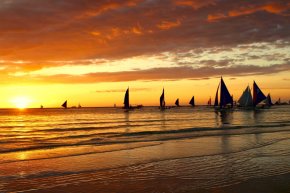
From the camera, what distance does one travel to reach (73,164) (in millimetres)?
16016

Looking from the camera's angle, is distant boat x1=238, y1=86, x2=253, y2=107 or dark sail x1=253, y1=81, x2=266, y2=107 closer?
dark sail x1=253, y1=81, x2=266, y2=107

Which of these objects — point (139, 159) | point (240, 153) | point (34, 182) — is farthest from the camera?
point (240, 153)

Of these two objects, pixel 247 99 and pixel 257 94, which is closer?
pixel 257 94

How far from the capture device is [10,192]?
10898mm

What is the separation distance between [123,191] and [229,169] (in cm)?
537

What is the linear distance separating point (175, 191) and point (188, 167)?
4.09 m

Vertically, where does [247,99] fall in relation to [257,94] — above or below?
below

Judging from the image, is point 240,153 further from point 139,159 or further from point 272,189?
point 272,189

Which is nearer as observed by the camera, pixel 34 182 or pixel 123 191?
pixel 123 191

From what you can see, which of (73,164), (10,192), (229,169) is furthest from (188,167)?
(10,192)

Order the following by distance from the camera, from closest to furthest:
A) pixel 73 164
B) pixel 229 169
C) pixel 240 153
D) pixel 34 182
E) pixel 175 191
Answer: pixel 175 191 → pixel 34 182 → pixel 229 169 → pixel 73 164 → pixel 240 153

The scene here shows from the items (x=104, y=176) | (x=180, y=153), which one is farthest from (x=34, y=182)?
(x=180, y=153)

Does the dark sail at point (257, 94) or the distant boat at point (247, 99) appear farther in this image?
the distant boat at point (247, 99)

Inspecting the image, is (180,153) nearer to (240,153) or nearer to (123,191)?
(240,153)
